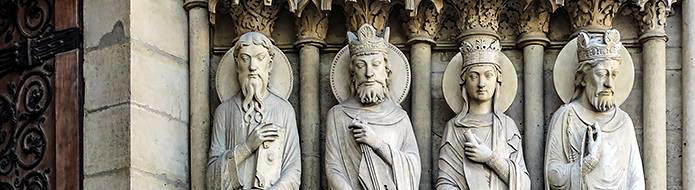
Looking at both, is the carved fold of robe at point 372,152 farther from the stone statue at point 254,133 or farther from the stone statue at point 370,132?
the stone statue at point 254,133

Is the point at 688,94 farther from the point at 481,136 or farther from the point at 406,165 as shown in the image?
the point at 406,165

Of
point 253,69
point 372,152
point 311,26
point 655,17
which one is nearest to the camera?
point 372,152

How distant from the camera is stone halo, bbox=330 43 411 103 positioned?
502 inches

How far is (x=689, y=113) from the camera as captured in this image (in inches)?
501

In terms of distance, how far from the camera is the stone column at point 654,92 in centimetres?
1262

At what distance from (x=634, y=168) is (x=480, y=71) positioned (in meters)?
1.04

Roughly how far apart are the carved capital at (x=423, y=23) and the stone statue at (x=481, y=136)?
34cm

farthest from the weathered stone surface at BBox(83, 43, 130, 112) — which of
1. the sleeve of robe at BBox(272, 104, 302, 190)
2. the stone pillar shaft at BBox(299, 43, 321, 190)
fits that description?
the stone pillar shaft at BBox(299, 43, 321, 190)

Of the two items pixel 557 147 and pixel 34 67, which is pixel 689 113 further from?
pixel 34 67

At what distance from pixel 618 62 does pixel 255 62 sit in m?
2.09

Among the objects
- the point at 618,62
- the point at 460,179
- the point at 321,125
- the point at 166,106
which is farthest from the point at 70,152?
the point at 618,62

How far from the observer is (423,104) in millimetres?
12812

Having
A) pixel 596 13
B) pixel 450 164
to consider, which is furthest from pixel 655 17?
pixel 450 164

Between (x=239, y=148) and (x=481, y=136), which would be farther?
(x=481, y=136)
